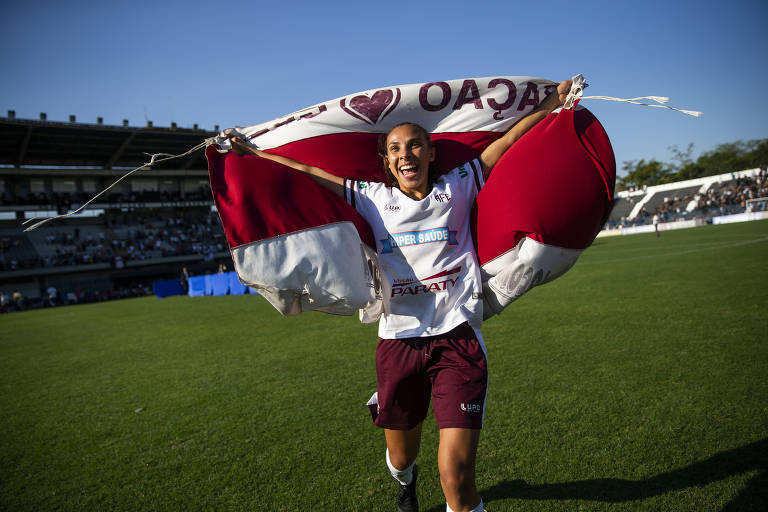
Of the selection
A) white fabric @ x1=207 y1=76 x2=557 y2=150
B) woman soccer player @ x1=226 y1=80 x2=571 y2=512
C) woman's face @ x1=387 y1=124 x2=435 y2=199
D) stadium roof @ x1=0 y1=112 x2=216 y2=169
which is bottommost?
woman soccer player @ x1=226 y1=80 x2=571 y2=512

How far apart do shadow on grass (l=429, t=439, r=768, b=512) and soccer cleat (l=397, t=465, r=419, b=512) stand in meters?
0.17

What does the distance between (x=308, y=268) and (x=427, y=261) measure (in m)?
0.62

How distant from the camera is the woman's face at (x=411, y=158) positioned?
8.23ft

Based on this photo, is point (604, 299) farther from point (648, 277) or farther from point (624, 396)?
point (624, 396)

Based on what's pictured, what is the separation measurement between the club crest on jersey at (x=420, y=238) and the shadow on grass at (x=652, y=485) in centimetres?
168

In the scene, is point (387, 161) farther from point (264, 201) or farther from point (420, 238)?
point (264, 201)

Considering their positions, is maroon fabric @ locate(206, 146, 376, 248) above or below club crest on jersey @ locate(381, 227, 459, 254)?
above

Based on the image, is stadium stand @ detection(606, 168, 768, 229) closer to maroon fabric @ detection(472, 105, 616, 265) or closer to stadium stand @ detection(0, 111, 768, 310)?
stadium stand @ detection(0, 111, 768, 310)

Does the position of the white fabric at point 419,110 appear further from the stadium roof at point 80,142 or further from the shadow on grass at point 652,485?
the stadium roof at point 80,142

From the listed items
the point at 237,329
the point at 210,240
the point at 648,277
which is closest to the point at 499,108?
the point at 237,329

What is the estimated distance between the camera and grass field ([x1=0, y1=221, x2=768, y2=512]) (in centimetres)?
304

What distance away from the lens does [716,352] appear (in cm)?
516

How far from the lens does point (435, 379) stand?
2.53 metres

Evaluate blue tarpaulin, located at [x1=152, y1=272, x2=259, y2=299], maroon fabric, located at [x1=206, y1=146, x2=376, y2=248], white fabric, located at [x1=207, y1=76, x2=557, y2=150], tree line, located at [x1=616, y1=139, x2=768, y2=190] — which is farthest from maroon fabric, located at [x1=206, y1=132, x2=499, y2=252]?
tree line, located at [x1=616, y1=139, x2=768, y2=190]
